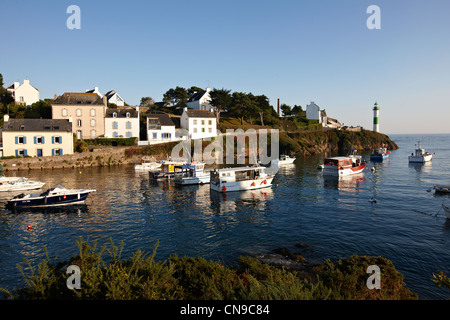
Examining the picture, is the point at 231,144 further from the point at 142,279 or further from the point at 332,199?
the point at 142,279

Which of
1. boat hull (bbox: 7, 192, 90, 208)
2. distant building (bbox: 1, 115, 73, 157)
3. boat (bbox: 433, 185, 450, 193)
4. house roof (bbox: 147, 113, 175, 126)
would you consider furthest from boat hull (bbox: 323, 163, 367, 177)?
distant building (bbox: 1, 115, 73, 157)

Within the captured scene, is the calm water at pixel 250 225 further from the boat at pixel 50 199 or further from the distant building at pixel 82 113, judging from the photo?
the distant building at pixel 82 113

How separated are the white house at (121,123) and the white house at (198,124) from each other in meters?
17.5

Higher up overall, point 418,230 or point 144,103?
point 144,103

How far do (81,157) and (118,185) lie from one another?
30727mm

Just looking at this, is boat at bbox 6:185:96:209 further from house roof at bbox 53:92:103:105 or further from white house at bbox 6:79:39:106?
white house at bbox 6:79:39:106

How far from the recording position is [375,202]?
132 feet

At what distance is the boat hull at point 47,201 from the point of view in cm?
3725

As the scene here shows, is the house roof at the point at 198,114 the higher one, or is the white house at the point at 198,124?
the house roof at the point at 198,114

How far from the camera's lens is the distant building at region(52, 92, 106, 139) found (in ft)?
283

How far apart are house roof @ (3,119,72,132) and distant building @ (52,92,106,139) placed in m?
7.11

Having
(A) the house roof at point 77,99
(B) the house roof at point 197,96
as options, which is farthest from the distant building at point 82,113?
(B) the house roof at point 197,96
